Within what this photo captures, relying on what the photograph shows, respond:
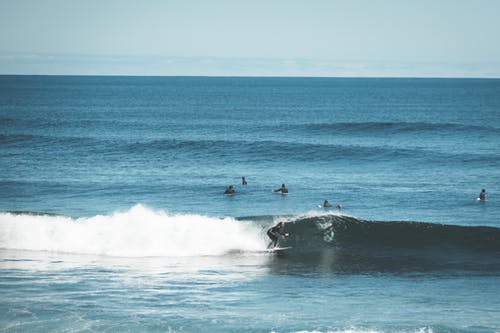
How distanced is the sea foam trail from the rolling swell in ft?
7.33

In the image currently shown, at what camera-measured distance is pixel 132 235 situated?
25.7 metres

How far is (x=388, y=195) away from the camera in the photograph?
121ft

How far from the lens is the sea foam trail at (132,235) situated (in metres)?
24.9

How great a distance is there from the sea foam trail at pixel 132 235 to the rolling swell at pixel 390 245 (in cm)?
224

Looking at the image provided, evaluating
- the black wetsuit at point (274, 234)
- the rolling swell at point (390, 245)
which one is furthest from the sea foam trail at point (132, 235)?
the rolling swell at point (390, 245)

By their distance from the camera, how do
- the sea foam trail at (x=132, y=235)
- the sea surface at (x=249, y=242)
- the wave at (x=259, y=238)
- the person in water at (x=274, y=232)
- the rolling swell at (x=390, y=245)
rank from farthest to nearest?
the sea foam trail at (x=132, y=235) < the person in water at (x=274, y=232) < the wave at (x=259, y=238) < the rolling swell at (x=390, y=245) < the sea surface at (x=249, y=242)

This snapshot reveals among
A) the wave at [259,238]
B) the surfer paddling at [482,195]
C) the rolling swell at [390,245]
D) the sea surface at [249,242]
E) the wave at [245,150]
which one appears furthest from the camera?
the wave at [245,150]

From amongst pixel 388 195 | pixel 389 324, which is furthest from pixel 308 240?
A: pixel 388 195

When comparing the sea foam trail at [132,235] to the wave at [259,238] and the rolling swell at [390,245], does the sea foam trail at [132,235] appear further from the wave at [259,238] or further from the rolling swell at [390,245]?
the rolling swell at [390,245]

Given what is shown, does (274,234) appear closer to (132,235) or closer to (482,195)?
(132,235)

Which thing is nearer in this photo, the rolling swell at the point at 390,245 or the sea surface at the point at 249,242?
the sea surface at the point at 249,242

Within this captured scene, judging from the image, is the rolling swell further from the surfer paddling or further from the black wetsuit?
the surfer paddling

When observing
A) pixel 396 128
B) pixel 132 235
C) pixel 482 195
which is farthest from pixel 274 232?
pixel 396 128

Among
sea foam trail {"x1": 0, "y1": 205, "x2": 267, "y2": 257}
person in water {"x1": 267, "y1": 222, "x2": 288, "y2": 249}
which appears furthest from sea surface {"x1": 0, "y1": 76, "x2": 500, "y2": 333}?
person in water {"x1": 267, "y1": 222, "x2": 288, "y2": 249}
